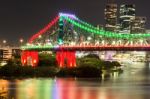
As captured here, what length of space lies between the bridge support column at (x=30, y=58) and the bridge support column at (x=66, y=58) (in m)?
4.63

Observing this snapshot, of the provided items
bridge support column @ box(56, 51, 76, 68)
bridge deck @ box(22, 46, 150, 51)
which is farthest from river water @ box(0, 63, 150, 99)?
bridge support column @ box(56, 51, 76, 68)

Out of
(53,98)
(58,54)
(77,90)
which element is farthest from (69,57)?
(53,98)

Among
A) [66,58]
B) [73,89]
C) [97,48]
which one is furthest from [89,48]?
[73,89]

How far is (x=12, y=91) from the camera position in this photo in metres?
51.2

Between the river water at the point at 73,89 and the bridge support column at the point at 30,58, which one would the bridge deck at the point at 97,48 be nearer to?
the bridge support column at the point at 30,58

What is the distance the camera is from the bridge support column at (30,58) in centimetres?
8606

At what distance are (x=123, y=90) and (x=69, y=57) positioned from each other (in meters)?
27.9

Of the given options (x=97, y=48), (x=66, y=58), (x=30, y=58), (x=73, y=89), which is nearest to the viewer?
(x=73, y=89)

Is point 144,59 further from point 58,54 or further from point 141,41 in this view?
point 141,41

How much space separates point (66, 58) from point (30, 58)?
8.15 meters

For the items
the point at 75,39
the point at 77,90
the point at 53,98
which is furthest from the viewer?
the point at 75,39

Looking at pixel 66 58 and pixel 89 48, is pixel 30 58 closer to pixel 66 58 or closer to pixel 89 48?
pixel 66 58

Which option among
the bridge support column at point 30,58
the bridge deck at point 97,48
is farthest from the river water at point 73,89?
the bridge support column at point 30,58

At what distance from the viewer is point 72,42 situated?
3135 inches
